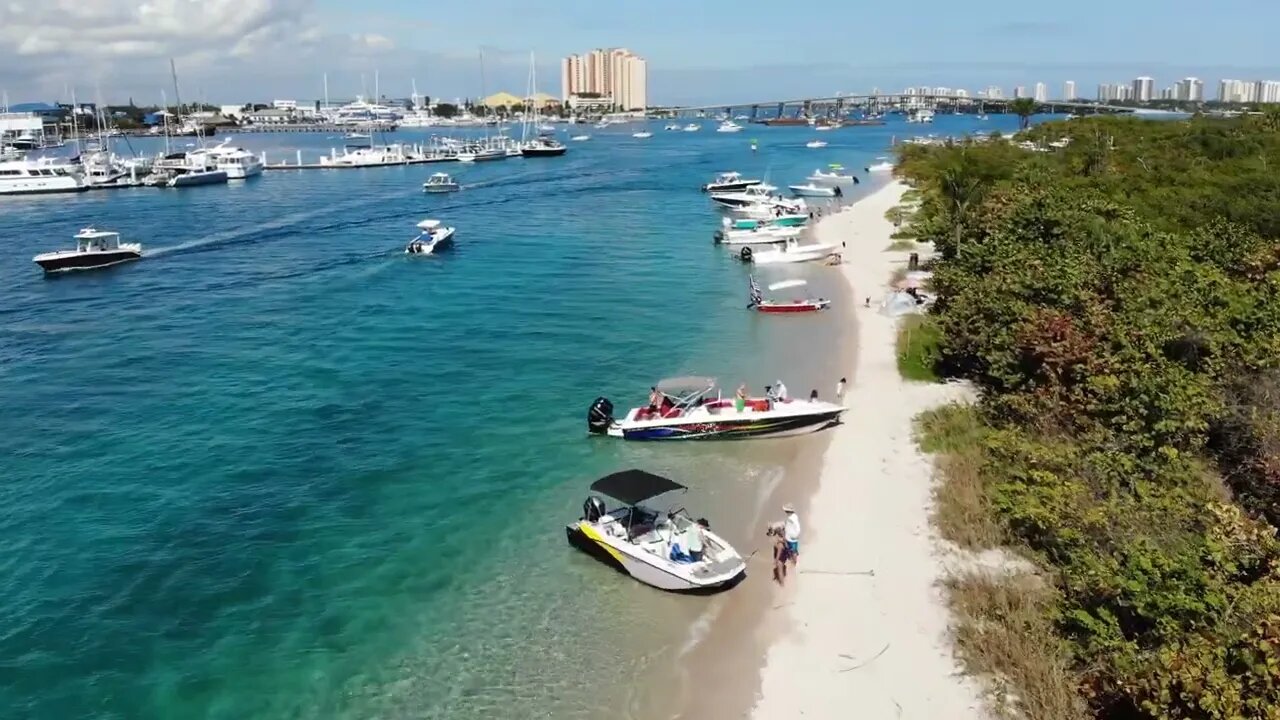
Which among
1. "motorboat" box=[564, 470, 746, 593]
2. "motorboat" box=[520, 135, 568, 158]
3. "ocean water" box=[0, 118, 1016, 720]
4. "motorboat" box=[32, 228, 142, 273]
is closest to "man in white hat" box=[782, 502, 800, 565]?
"motorboat" box=[564, 470, 746, 593]

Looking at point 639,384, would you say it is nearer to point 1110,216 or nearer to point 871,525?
point 871,525

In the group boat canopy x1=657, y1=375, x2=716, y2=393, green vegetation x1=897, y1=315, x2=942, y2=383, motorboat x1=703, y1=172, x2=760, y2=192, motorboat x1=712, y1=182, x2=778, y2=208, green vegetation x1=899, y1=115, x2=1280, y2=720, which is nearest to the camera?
green vegetation x1=899, y1=115, x2=1280, y2=720

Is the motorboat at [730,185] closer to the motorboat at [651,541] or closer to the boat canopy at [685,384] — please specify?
the boat canopy at [685,384]

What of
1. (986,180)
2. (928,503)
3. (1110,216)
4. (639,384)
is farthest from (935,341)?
(986,180)

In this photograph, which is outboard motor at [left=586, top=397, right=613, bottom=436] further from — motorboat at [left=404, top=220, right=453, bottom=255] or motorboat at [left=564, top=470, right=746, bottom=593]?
motorboat at [left=404, top=220, right=453, bottom=255]

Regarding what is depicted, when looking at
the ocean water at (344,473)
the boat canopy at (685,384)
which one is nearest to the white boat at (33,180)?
the ocean water at (344,473)

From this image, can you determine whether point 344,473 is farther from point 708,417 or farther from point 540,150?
point 540,150

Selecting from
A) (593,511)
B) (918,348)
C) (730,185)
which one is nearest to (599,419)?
(593,511)
